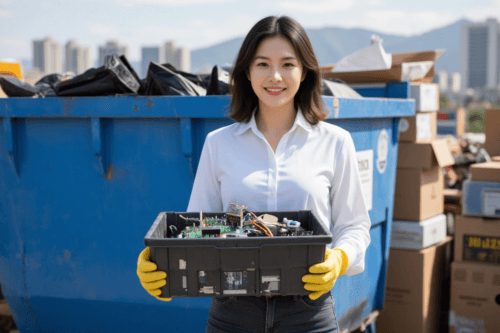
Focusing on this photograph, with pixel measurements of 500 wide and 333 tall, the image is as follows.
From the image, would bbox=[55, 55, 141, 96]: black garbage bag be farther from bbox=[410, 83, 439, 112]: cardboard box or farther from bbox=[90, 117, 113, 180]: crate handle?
bbox=[410, 83, 439, 112]: cardboard box

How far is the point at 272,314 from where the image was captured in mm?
1567

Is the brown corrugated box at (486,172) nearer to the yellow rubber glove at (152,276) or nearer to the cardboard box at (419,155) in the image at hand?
the cardboard box at (419,155)

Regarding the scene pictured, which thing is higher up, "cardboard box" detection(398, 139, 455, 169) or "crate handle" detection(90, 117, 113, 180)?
"crate handle" detection(90, 117, 113, 180)

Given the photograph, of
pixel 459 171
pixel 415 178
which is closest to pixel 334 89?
pixel 415 178

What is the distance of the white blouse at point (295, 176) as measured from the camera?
67.6 inches

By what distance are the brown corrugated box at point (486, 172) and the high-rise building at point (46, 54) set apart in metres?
73.9

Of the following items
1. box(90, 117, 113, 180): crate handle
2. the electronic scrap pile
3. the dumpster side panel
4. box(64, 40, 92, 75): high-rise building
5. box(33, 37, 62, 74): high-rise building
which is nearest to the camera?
the electronic scrap pile

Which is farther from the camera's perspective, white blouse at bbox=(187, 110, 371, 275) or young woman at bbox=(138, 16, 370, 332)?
white blouse at bbox=(187, 110, 371, 275)

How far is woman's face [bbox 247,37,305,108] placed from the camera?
1699 mm

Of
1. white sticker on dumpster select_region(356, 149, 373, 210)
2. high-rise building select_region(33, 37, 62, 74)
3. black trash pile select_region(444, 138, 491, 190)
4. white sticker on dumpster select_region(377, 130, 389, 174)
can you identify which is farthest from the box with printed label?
high-rise building select_region(33, 37, 62, 74)

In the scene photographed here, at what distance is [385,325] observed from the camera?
392cm

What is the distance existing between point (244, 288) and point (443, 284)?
3.33m

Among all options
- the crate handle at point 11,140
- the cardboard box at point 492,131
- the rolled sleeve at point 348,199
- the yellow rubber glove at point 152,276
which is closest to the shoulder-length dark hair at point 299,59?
the rolled sleeve at point 348,199

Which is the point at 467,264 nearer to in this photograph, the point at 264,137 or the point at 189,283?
the point at 264,137
